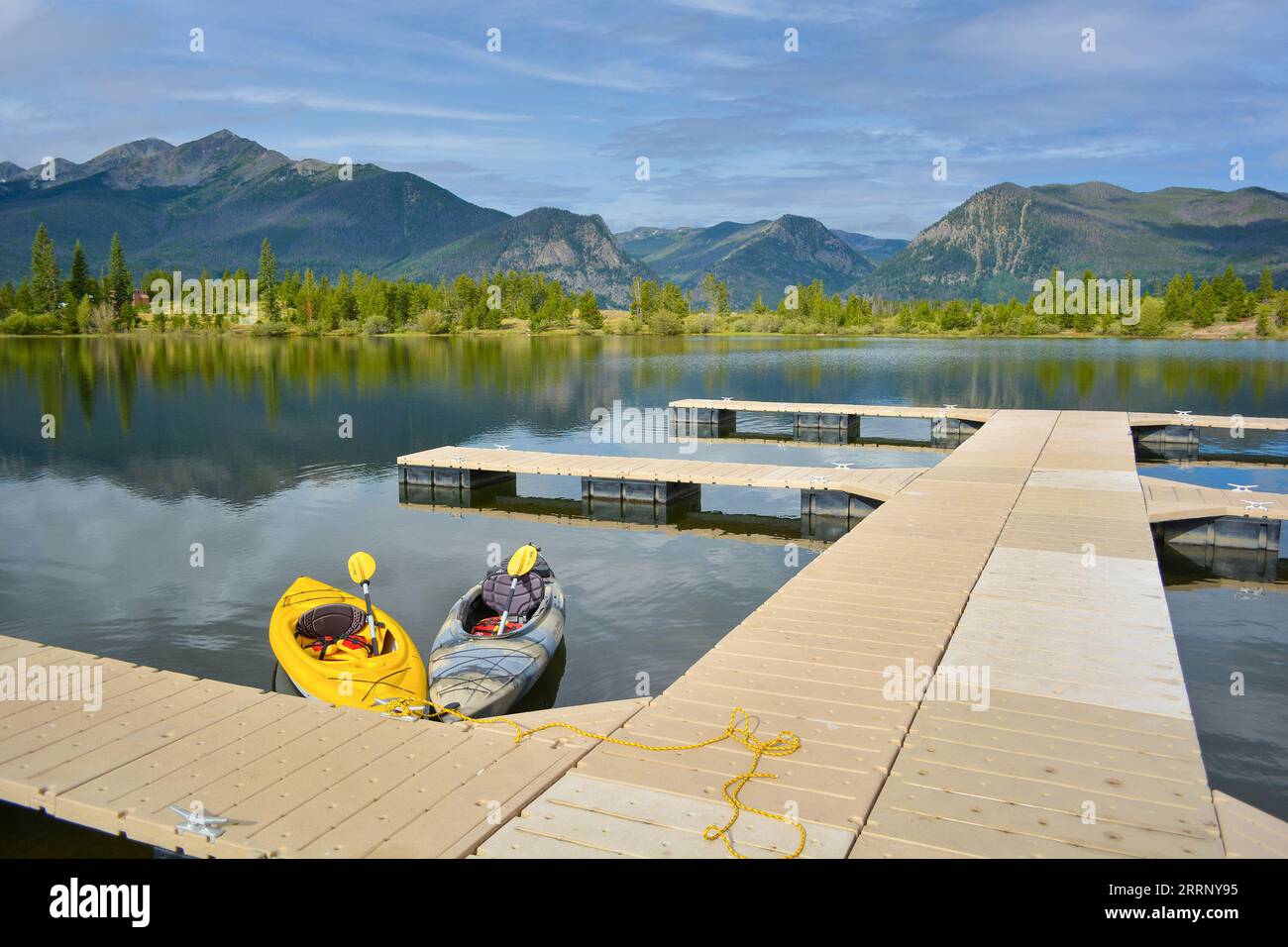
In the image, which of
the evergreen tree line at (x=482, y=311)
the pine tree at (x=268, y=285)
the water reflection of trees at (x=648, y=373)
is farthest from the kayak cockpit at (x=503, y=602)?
the pine tree at (x=268, y=285)

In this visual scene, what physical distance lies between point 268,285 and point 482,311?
30651 mm

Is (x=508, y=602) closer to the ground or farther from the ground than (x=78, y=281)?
closer to the ground

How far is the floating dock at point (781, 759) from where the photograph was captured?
578cm

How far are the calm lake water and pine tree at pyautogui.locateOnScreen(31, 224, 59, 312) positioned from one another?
249 feet

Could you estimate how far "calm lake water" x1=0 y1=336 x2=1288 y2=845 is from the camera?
13.5 meters

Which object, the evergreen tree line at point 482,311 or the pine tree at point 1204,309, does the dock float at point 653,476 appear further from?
the pine tree at point 1204,309

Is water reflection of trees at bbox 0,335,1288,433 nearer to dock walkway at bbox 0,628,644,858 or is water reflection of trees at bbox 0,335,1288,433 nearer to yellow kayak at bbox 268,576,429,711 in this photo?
yellow kayak at bbox 268,576,429,711

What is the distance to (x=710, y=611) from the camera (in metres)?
15.3

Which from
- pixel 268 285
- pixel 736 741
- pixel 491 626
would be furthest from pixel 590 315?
pixel 736 741

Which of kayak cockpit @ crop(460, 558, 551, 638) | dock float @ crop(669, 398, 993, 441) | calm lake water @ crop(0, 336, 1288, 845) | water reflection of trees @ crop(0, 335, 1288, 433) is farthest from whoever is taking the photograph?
water reflection of trees @ crop(0, 335, 1288, 433)

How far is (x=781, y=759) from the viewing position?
6.80 metres

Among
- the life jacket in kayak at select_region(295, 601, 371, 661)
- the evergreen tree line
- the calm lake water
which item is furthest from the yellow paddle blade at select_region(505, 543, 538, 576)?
the evergreen tree line

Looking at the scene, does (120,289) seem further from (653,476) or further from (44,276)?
(653,476)

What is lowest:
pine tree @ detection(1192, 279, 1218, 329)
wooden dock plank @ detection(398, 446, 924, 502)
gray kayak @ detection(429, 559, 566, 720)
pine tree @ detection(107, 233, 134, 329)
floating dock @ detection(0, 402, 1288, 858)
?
gray kayak @ detection(429, 559, 566, 720)
